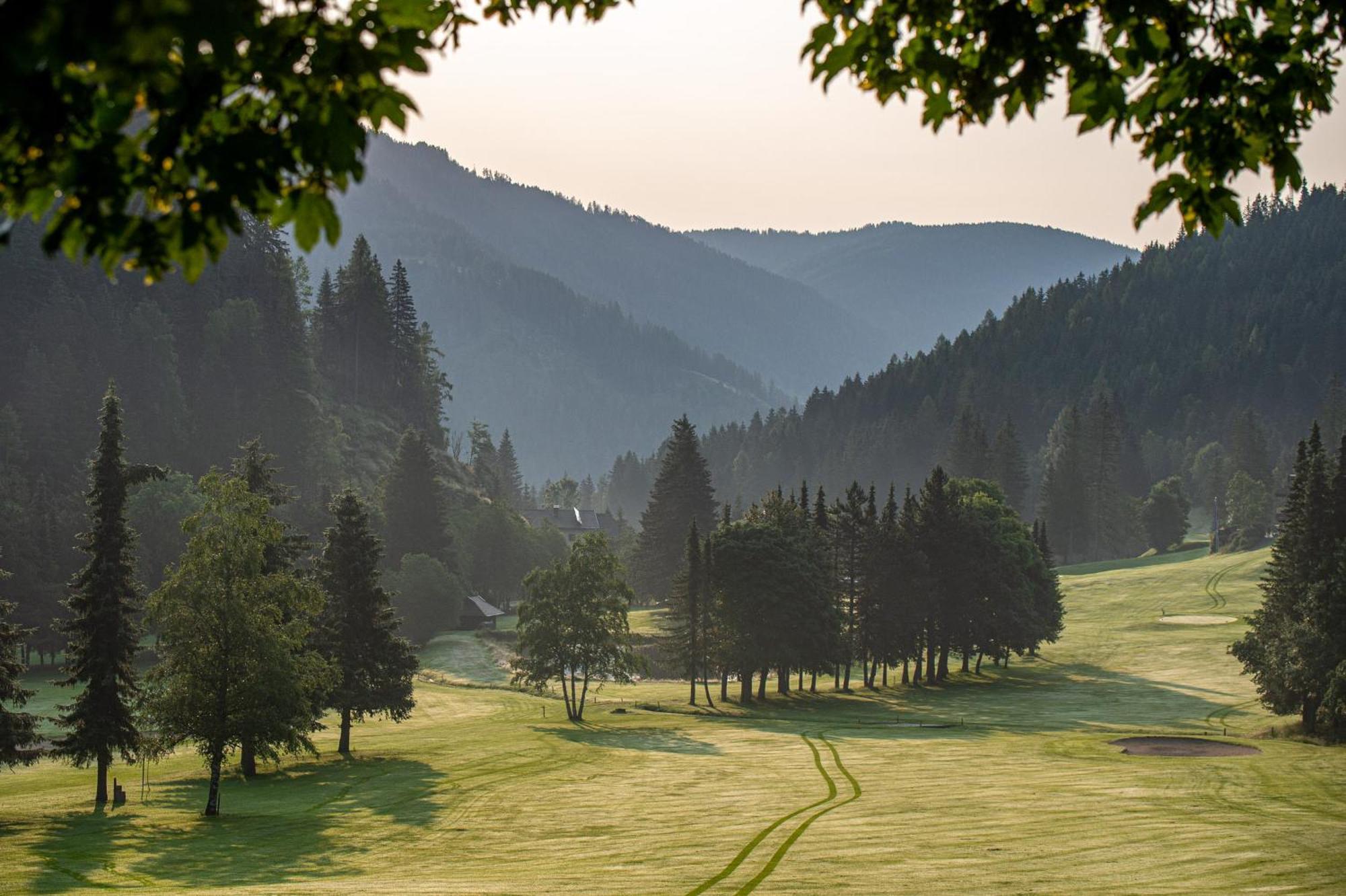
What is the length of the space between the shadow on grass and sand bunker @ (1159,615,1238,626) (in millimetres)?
83828

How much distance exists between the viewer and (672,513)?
13388 centimetres

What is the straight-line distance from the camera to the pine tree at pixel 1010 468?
606 ft

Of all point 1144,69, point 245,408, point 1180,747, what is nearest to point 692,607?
point 1180,747

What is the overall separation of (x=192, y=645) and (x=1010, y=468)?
6341 inches

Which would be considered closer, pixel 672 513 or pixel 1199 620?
pixel 1199 620

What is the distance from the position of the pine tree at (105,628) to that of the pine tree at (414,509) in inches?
3287

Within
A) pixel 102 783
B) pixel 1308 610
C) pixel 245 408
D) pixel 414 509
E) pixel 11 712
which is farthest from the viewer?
pixel 245 408

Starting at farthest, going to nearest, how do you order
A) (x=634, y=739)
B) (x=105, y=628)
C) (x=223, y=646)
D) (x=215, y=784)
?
(x=634, y=739)
(x=105, y=628)
(x=223, y=646)
(x=215, y=784)

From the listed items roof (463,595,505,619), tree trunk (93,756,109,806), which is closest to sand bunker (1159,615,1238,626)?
roof (463,595,505,619)

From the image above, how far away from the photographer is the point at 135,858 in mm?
35375

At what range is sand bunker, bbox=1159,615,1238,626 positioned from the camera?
110 metres

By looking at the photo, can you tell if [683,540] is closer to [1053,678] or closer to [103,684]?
[1053,678]

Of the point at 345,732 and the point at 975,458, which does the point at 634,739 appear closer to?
the point at 345,732

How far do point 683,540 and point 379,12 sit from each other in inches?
4958
